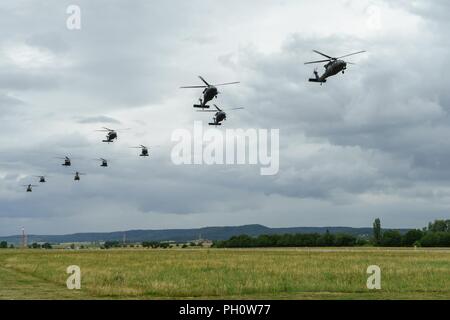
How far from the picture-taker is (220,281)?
38281 millimetres

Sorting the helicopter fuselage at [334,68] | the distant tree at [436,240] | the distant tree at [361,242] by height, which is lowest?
the distant tree at [361,242]

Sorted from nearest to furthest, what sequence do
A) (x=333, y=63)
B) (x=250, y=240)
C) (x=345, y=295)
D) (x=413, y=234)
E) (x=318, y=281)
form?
(x=345, y=295)
(x=318, y=281)
(x=333, y=63)
(x=413, y=234)
(x=250, y=240)

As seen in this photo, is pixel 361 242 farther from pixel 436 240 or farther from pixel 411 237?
pixel 436 240

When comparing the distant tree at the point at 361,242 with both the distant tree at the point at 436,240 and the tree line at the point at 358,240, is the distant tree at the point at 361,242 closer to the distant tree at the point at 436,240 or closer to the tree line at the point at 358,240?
the tree line at the point at 358,240

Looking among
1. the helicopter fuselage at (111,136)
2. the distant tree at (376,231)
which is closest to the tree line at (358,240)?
the distant tree at (376,231)

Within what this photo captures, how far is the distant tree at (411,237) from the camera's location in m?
165

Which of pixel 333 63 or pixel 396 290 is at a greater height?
Answer: pixel 333 63

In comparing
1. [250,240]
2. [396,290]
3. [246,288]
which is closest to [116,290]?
[246,288]

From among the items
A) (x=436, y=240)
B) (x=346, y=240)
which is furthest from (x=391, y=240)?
(x=436, y=240)

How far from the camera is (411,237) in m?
168

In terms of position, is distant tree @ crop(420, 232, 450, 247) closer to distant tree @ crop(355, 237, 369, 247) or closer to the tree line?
the tree line

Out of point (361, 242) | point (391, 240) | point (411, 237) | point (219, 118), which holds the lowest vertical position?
point (361, 242)
